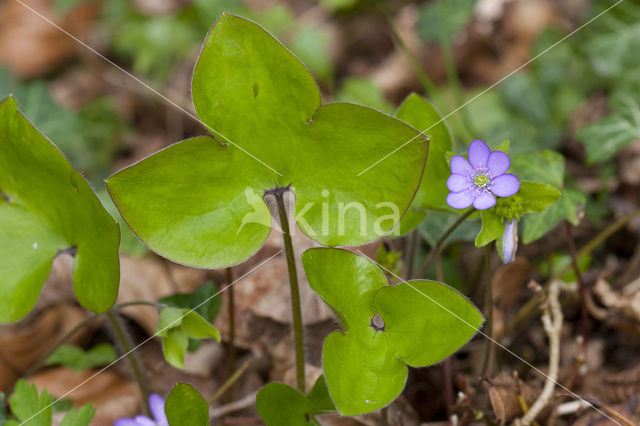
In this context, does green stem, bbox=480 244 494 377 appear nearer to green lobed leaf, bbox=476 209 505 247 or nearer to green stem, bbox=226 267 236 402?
green lobed leaf, bbox=476 209 505 247

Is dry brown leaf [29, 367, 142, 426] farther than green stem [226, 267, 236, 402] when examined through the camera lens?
Yes

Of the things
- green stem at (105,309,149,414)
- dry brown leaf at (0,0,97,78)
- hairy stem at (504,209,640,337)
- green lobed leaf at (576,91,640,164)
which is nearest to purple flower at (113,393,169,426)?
green stem at (105,309,149,414)

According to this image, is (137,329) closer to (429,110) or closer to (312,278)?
(312,278)

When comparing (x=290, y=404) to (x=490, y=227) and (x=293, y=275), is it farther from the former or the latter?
(x=490, y=227)

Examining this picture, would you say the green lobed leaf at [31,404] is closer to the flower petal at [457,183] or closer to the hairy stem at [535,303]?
the flower petal at [457,183]

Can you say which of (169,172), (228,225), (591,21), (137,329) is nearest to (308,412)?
(228,225)

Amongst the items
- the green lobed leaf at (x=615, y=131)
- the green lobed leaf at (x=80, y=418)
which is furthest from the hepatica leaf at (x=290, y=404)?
the green lobed leaf at (x=615, y=131)

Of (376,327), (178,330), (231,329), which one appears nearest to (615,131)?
(376,327)
